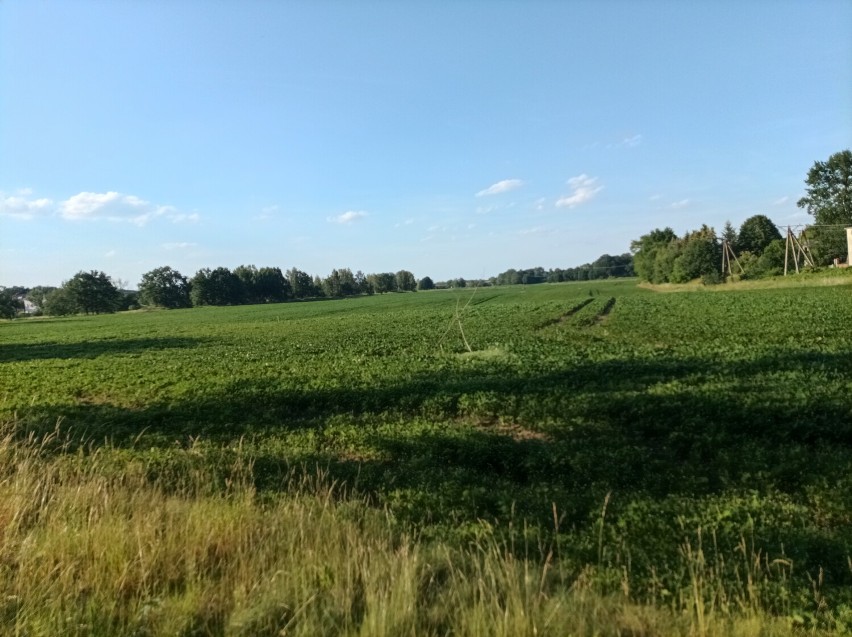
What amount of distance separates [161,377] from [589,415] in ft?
47.1

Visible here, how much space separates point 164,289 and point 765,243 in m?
131

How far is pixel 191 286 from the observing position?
130 meters

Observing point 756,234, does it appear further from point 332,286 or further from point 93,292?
point 93,292

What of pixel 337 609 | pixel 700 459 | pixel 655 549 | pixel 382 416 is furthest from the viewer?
pixel 382 416

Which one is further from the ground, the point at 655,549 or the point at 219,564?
the point at 219,564

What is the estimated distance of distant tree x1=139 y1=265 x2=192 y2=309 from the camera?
12623 cm

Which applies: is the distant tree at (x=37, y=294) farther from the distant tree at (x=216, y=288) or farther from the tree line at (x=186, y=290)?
the distant tree at (x=216, y=288)

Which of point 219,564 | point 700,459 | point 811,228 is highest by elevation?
point 811,228

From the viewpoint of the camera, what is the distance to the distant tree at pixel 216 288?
128 m

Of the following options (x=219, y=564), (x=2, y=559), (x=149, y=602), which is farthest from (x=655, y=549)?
(x=2, y=559)

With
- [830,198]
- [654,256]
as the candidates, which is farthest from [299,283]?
[830,198]

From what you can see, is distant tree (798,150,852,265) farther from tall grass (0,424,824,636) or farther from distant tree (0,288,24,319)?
distant tree (0,288,24,319)

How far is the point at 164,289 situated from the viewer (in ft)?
417

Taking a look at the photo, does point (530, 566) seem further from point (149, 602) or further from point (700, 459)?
point (700, 459)
